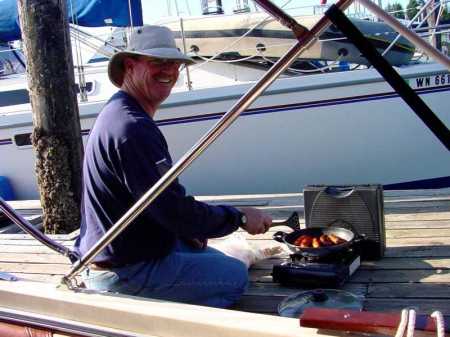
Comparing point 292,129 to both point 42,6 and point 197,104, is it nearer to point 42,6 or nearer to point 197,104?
point 197,104

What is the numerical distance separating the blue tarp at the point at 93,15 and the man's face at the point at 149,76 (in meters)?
4.26

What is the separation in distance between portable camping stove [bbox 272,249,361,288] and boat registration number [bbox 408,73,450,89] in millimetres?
3741

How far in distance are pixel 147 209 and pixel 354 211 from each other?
49.0 inches

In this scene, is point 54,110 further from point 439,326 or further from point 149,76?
point 439,326

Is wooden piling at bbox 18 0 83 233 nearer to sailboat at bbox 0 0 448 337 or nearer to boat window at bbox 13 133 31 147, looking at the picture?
sailboat at bbox 0 0 448 337

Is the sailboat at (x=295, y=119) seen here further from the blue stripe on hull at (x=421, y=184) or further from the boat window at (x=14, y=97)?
the boat window at (x=14, y=97)

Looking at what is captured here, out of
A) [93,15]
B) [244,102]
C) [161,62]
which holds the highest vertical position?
[93,15]

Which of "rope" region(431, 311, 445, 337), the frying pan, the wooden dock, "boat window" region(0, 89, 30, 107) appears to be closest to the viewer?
"rope" region(431, 311, 445, 337)

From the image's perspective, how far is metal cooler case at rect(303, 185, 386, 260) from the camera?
322cm

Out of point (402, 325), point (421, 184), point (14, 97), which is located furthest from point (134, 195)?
point (14, 97)

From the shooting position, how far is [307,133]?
6.52 meters

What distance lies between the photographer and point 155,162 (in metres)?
2.39

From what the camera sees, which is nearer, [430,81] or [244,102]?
[244,102]

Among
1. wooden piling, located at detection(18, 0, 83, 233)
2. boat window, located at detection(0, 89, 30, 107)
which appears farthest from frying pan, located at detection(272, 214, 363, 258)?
boat window, located at detection(0, 89, 30, 107)
